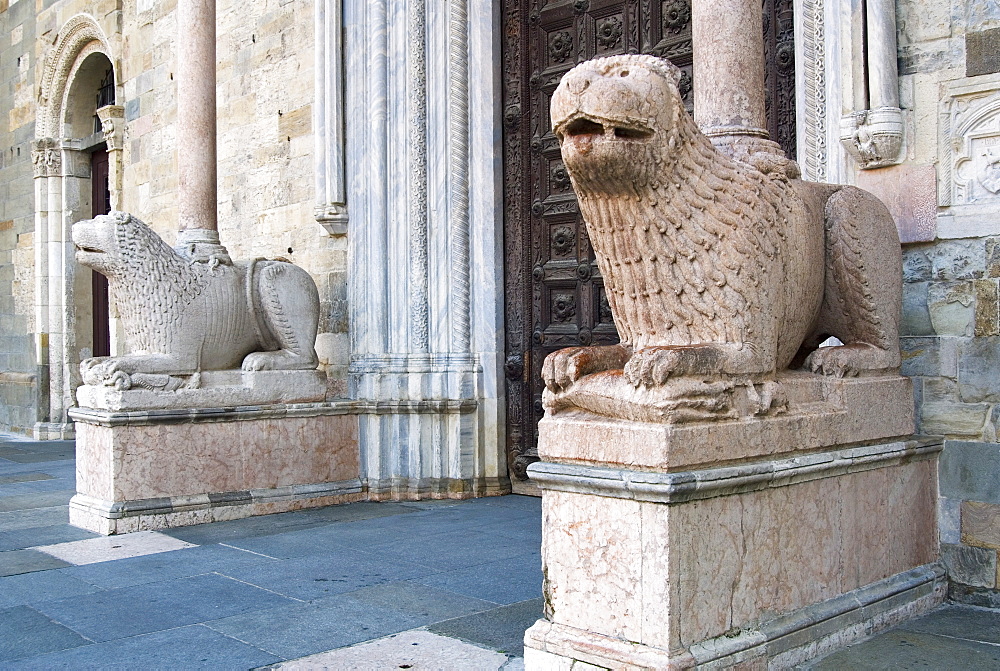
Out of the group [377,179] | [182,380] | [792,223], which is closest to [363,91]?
[377,179]

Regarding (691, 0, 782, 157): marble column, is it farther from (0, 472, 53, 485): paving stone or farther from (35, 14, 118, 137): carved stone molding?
(35, 14, 118, 137): carved stone molding

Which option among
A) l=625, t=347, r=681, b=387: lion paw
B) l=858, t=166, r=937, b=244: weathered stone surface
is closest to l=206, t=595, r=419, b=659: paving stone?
l=625, t=347, r=681, b=387: lion paw

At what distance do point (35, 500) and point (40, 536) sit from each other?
1.42m

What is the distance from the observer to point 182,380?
550 cm

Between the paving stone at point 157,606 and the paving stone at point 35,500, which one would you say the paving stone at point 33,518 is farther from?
the paving stone at point 157,606

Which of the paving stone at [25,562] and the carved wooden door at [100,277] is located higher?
the carved wooden door at [100,277]

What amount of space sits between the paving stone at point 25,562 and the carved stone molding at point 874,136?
3.95 meters

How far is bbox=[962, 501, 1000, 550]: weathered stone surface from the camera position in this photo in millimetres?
3623

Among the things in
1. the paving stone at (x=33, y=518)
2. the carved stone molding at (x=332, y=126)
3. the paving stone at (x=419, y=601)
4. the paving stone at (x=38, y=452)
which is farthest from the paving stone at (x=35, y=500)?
the paving stone at (x=419, y=601)

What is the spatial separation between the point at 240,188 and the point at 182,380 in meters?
2.76

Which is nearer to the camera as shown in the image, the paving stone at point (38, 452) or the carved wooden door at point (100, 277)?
the paving stone at point (38, 452)

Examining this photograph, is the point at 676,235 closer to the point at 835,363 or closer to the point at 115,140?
the point at 835,363

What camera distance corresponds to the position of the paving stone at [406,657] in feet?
9.80

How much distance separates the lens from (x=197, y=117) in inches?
263
